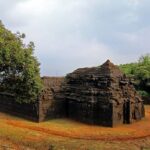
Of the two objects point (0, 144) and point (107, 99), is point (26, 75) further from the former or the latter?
point (107, 99)

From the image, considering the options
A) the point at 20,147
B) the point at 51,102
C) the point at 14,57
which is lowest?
the point at 20,147

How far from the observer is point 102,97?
37312mm

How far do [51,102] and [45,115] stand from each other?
5.57 feet

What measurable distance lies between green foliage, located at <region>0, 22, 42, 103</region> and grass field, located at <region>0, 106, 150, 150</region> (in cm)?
339

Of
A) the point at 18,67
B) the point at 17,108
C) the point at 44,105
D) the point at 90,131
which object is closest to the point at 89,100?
the point at 90,131

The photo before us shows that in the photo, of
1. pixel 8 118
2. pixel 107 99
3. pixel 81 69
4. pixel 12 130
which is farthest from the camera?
pixel 81 69

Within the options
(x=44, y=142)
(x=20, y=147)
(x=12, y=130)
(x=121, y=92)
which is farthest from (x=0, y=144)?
(x=121, y=92)

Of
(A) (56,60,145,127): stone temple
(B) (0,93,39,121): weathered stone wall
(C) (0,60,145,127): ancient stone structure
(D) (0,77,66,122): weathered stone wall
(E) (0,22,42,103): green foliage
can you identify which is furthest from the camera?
(B) (0,93,39,121): weathered stone wall

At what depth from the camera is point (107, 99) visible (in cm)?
3694

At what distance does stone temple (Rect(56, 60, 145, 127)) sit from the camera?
1455 inches

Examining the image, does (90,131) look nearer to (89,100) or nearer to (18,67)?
(89,100)

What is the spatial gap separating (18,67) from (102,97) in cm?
1166

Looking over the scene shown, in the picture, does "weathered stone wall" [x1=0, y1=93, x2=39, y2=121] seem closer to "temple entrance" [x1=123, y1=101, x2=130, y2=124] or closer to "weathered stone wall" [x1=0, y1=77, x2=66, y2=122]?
"weathered stone wall" [x1=0, y1=77, x2=66, y2=122]

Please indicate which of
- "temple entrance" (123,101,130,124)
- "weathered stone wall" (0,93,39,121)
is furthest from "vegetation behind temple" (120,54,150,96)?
"weathered stone wall" (0,93,39,121)
